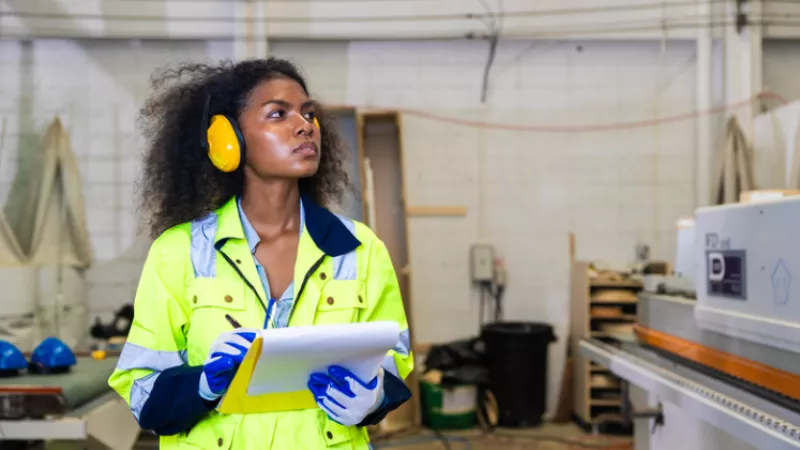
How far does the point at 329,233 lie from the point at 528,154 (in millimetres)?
3549

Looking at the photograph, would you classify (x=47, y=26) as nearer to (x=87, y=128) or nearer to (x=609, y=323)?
(x=87, y=128)

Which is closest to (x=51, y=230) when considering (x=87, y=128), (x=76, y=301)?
(x=76, y=301)

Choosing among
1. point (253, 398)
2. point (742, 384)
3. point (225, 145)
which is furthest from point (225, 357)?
point (742, 384)

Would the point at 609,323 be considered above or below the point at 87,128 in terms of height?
below

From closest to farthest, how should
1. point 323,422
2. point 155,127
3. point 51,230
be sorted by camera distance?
point 323,422
point 155,127
point 51,230

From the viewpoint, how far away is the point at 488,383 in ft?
14.0

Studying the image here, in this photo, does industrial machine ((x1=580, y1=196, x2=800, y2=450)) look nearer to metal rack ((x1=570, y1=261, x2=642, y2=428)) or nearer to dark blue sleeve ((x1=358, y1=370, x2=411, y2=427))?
dark blue sleeve ((x1=358, y1=370, x2=411, y2=427))

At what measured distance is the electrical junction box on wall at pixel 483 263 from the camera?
14.9 ft

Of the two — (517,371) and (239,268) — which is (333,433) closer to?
(239,268)

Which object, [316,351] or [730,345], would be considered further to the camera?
[730,345]

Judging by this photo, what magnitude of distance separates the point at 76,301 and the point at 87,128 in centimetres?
117

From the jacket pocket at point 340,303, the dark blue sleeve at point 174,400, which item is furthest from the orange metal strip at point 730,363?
the dark blue sleeve at point 174,400

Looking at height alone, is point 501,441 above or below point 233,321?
below

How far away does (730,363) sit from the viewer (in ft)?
6.15
